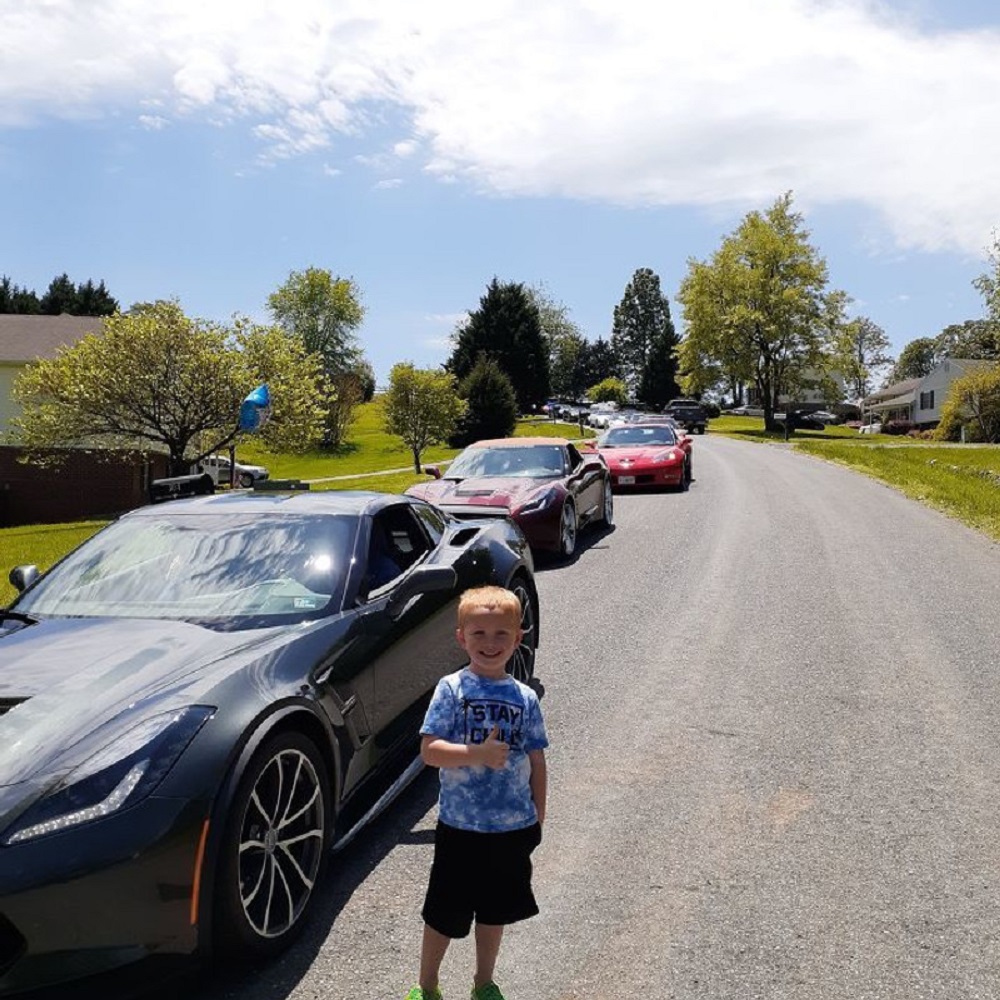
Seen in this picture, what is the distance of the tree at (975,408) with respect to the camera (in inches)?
2028

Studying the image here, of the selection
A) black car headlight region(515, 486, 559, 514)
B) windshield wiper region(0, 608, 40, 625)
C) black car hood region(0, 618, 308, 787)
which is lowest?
black car headlight region(515, 486, 559, 514)

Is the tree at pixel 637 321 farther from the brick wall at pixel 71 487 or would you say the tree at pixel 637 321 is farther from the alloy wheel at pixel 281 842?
the alloy wheel at pixel 281 842

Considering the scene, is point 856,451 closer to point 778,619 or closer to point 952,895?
point 778,619

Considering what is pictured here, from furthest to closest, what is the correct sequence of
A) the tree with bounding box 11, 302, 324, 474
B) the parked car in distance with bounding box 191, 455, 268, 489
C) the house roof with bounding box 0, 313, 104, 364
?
the house roof with bounding box 0, 313, 104, 364 → the parked car in distance with bounding box 191, 455, 268, 489 → the tree with bounding box 11, 302, 324, 474

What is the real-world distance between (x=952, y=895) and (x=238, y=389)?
79.6 feet

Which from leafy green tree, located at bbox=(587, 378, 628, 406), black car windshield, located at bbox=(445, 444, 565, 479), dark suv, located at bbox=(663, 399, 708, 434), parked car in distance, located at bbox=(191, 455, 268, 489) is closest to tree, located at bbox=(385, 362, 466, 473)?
parked car in distance, located at bbox=(191, 455, 268, 489)

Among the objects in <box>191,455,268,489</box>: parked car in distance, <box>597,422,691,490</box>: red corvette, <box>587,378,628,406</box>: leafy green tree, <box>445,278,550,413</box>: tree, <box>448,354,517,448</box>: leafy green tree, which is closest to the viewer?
<box>597,422,691,490</box>: red corvette

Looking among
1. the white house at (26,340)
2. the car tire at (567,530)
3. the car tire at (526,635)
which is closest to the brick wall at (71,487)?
the white house at (26,340)

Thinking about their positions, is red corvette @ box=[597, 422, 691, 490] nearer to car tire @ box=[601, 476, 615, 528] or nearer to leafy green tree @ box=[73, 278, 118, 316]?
car tire @ box=[601, 476, 615, 528]

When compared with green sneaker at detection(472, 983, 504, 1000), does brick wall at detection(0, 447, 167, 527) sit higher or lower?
lower

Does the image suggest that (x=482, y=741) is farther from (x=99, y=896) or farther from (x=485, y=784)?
(x=99, y=896)

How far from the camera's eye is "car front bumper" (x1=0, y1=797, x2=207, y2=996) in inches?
98.5

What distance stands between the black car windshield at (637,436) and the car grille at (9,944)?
18.1 meters

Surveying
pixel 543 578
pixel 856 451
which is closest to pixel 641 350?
pixel 856 451
